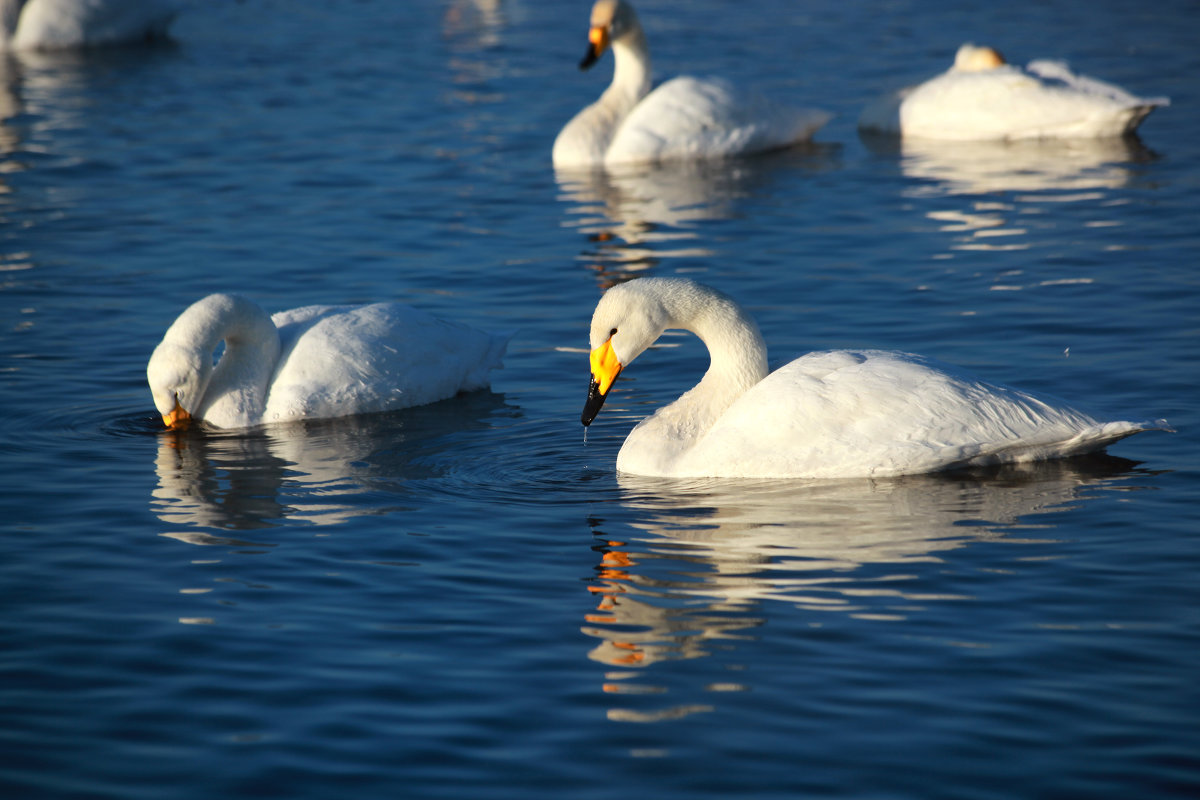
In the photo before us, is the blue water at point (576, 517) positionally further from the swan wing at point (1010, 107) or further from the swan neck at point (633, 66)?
the swan neck at point (633, 66)

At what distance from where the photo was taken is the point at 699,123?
17.6 metres

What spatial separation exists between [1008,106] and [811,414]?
1053 cm

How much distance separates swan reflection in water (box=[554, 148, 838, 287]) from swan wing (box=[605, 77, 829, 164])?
0.61ft

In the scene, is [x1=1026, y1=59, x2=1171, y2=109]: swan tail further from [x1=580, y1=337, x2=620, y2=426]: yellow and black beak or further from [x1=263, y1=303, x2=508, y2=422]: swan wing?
[x1=580, y1=337, x2=620, y2=426]: yellow and black beak

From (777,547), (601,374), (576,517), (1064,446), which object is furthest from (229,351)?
(1064,446)

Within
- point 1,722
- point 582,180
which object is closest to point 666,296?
point 1,722

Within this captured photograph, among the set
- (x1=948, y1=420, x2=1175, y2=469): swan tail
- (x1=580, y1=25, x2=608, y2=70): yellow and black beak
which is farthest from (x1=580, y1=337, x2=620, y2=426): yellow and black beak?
(x1=580, y1=25, x2=608, y2=70): yellow and black beak

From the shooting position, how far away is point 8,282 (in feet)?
44.1

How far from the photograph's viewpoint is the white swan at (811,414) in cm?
820

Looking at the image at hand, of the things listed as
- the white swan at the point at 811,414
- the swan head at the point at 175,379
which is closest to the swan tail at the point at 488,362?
the swan head at the point at 175,379

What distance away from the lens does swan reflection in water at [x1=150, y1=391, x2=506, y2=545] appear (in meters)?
8.36

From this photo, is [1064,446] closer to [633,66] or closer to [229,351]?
[229,351]

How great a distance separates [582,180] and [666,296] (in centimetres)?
890

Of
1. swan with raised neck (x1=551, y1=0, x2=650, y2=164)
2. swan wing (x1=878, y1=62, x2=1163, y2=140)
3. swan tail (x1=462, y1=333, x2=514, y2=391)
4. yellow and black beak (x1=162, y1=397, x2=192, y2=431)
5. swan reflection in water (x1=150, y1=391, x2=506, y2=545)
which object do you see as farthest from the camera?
swan with raised neck (x1=551, y1=0, x2=650, y2=164)
